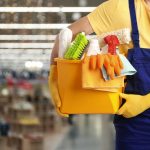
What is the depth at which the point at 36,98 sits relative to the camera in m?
12.9

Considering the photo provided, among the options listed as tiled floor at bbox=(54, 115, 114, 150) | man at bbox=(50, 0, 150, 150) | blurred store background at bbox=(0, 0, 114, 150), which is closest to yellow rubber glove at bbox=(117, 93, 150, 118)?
man at bbox=(50, 0, 150, 150)

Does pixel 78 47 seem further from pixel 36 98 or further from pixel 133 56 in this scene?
pixel 36 98

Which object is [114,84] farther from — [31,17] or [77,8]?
[31,17]

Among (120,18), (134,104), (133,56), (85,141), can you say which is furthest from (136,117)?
(85,141)

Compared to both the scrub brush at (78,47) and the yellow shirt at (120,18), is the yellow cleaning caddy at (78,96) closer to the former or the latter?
the scrub brush at (78,47)

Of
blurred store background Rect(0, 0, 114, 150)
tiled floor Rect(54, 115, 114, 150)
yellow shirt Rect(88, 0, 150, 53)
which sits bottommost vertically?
tiled floor Rect(54, 115, 114, 150)

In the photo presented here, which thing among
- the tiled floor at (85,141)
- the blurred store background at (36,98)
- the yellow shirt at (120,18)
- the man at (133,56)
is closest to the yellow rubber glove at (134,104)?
the man at (133,56)

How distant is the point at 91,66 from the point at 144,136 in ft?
0.88

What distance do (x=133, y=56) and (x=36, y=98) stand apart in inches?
458

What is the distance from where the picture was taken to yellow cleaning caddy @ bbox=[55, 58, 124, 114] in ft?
4.33

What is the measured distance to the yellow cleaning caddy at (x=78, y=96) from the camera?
4.33 ft

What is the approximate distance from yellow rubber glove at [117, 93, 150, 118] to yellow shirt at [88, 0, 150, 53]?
135 mm

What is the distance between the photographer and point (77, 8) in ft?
Answer: 19.4

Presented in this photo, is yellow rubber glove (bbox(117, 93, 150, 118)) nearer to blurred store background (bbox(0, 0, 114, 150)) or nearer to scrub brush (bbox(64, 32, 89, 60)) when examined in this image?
scrub brush (bbox(64, 32, 89, 60))
